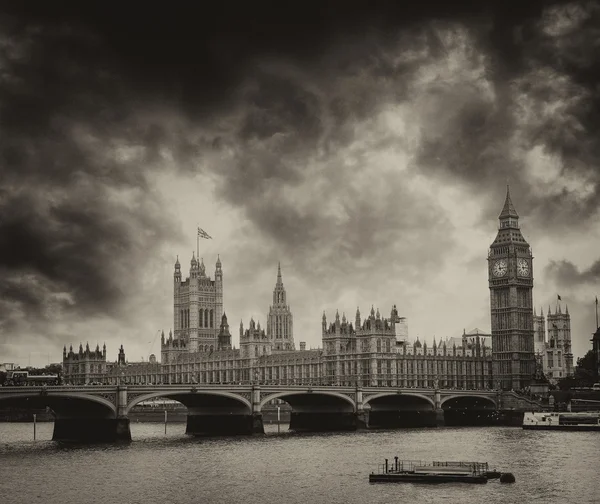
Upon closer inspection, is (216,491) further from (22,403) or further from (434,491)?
(22,403)

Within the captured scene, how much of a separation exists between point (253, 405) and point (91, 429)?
66.0ft

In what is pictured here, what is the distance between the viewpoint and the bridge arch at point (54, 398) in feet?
349

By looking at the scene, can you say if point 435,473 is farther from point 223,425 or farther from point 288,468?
point 223,425

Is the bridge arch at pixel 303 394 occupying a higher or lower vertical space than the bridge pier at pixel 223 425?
higher

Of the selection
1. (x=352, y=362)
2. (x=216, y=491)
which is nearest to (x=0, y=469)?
(x=216, y=491)

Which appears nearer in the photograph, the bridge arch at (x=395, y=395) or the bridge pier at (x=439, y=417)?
the bridge arch at (x=395, y=395)

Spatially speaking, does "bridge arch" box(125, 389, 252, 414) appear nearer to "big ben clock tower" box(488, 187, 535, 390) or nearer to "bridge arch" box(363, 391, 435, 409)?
"bridge arch" box(363, 391, 435, 409)

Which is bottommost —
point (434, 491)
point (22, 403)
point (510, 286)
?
point (434, 491)

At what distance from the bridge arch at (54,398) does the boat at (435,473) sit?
40.6 meters

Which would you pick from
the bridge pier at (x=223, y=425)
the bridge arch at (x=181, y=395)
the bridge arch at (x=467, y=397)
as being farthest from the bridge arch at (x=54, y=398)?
the bridge arch at (x=467, y=397)

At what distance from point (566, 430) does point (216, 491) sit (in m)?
70.8

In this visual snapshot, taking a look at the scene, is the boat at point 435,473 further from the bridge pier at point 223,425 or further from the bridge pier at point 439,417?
the bridge pier at point 439,417

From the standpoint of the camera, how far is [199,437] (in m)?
127

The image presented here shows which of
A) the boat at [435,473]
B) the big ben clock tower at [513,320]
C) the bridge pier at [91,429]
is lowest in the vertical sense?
the boat at [435,473]
